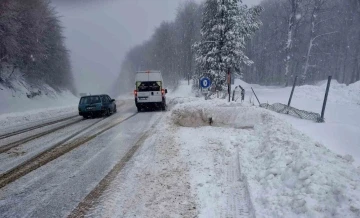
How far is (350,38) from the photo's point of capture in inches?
1704

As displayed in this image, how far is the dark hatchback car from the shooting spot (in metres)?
16.9

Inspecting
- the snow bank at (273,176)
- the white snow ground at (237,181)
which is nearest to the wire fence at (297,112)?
the snow bank at (273,176)

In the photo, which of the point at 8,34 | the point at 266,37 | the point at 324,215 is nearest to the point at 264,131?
the point at 324,215

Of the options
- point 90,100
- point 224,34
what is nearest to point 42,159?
point 90,100

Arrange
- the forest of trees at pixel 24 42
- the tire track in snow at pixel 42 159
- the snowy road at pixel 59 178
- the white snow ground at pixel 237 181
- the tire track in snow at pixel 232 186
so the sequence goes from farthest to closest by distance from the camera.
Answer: the forest of trees at pixel 24 42 → the tire track in snow at pixel 42 159 → the snowy road at pixel 59 178 → the tire track in snow at pixel 232 186 → the white snow ground at pixel 237 181

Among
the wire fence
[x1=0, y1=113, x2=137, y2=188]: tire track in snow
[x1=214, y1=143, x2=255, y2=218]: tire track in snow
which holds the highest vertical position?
the wire fence

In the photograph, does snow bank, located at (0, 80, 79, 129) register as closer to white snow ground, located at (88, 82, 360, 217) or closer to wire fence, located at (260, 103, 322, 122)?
white snow ground, located at (88, 82, 360, 217)

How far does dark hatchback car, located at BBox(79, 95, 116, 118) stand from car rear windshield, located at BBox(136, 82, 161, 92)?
2.68 meters

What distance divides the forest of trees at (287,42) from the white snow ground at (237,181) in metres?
18.6

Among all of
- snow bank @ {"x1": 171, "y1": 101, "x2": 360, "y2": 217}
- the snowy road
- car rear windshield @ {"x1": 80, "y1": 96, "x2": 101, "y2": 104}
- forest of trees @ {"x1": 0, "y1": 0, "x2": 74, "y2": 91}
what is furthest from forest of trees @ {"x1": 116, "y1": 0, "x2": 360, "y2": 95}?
the snowy road

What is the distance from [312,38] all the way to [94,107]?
3167cm

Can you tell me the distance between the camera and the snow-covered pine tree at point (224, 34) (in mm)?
23625

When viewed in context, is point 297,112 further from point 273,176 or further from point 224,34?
point 224,34

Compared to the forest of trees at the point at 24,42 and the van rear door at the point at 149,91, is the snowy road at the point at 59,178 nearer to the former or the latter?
the van rear door at the point at 149,91
